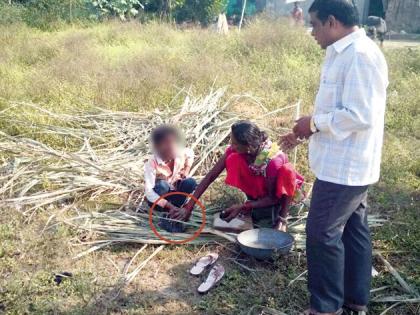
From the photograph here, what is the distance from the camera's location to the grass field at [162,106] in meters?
2.73

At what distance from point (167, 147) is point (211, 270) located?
97 cm

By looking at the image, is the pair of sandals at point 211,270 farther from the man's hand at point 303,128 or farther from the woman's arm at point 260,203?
the man's hand at point 303,128

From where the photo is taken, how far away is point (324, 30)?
213 centimetres

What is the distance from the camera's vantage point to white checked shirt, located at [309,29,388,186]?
2016 millimetres

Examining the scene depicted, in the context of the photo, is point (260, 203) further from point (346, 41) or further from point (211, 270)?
point (346, 41)

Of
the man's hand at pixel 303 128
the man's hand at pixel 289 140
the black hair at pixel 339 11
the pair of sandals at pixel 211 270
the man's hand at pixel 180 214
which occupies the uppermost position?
the black hair at pixel 339 11

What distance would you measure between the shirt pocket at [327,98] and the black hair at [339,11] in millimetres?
Answer: 272

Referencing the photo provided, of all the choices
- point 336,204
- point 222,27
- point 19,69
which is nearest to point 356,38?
point 336,204

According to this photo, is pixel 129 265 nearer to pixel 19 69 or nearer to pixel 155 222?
pixel 155 222

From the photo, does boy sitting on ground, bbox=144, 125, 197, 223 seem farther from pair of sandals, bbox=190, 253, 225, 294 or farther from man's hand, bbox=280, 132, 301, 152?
man's hand, bbox=280, 132, 301, 152

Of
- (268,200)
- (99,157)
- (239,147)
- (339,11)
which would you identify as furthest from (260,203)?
(99,157)

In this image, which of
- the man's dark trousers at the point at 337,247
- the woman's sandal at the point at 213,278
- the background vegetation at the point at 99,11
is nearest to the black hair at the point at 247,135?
the woman's sandal at the point at 213,278

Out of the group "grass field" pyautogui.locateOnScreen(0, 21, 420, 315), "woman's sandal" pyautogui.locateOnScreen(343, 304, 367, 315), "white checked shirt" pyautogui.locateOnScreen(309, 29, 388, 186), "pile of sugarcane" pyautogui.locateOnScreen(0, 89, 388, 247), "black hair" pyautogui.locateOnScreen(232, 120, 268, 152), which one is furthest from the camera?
"pile of sugarcane" pyautogui.locateOnScreen(0, 89, 388, 247)

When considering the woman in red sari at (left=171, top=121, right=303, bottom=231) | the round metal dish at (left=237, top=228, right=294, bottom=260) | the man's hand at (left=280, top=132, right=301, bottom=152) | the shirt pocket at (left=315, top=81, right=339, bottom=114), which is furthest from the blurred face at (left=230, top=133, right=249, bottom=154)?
the shirt pocket at (left=315, top=81, right=339, bottom=114)
